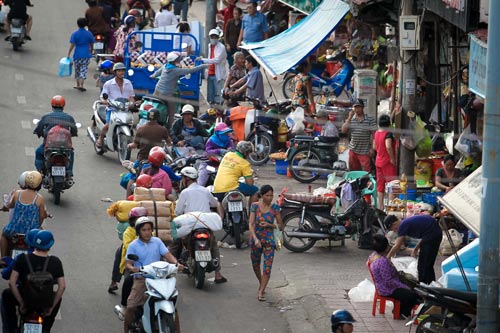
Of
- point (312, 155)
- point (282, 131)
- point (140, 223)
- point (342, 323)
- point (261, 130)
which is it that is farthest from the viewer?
point (282, 131)

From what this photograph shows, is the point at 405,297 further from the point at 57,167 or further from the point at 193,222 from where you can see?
the point at 57,167

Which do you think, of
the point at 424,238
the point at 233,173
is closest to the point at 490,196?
the point at 424,238

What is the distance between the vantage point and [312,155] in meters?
21.0

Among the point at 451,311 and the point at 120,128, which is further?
the point at 120,128

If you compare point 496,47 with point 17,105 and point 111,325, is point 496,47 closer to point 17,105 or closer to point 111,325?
point 111,325

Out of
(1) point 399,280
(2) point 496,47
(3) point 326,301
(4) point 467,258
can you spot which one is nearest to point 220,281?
(3) point 326,301

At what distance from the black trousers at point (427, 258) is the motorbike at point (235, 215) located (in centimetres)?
309

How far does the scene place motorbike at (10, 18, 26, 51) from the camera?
99.6 feet

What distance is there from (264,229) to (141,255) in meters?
2.37

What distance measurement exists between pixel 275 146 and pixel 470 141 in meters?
5.29

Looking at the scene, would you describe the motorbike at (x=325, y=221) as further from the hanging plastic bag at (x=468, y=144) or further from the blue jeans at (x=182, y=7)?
the blue jeans at (x=182, y=7)

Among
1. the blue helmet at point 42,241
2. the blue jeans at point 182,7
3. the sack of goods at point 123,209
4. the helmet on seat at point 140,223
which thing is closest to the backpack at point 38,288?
the blue helmet at point 42,241

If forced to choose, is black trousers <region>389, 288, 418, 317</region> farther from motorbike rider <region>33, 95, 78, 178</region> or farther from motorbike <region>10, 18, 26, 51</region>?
motorbike <region>10, 18, 26, 51</region>

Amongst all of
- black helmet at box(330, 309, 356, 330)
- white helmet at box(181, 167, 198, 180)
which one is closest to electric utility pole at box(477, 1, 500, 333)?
black helmet at box(330, 309, 356, 330)
